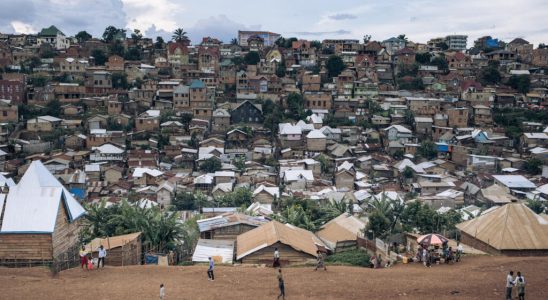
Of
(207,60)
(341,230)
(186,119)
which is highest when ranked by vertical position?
(207,60)

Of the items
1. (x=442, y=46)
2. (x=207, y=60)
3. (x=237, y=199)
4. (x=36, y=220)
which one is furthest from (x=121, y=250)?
(x=442, y=46)

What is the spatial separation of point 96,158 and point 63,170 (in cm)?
330

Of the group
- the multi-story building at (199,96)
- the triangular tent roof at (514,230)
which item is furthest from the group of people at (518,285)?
the multi-story building at (199,96)

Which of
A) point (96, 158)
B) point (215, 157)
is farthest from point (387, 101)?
point (96, 158)

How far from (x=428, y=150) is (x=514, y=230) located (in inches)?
1000

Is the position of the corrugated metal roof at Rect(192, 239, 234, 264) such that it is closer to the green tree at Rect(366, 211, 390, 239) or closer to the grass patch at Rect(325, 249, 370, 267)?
the grass patch at Rect(325, 249, 370, 267)

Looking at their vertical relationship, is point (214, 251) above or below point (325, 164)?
above

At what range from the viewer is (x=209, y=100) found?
49344mm

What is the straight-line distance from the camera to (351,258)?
16172mm

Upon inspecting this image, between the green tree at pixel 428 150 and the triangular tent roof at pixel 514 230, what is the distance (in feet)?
80.6

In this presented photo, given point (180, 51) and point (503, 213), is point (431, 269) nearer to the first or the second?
point (503, 213)

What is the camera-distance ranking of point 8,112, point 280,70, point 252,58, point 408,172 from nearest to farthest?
1. point 408,172
2. point 8,112
3. point 280,70
4. point 252,58

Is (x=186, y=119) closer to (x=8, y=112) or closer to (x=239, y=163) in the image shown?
(x=239, y=163)

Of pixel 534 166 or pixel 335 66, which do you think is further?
pixel 335 66
